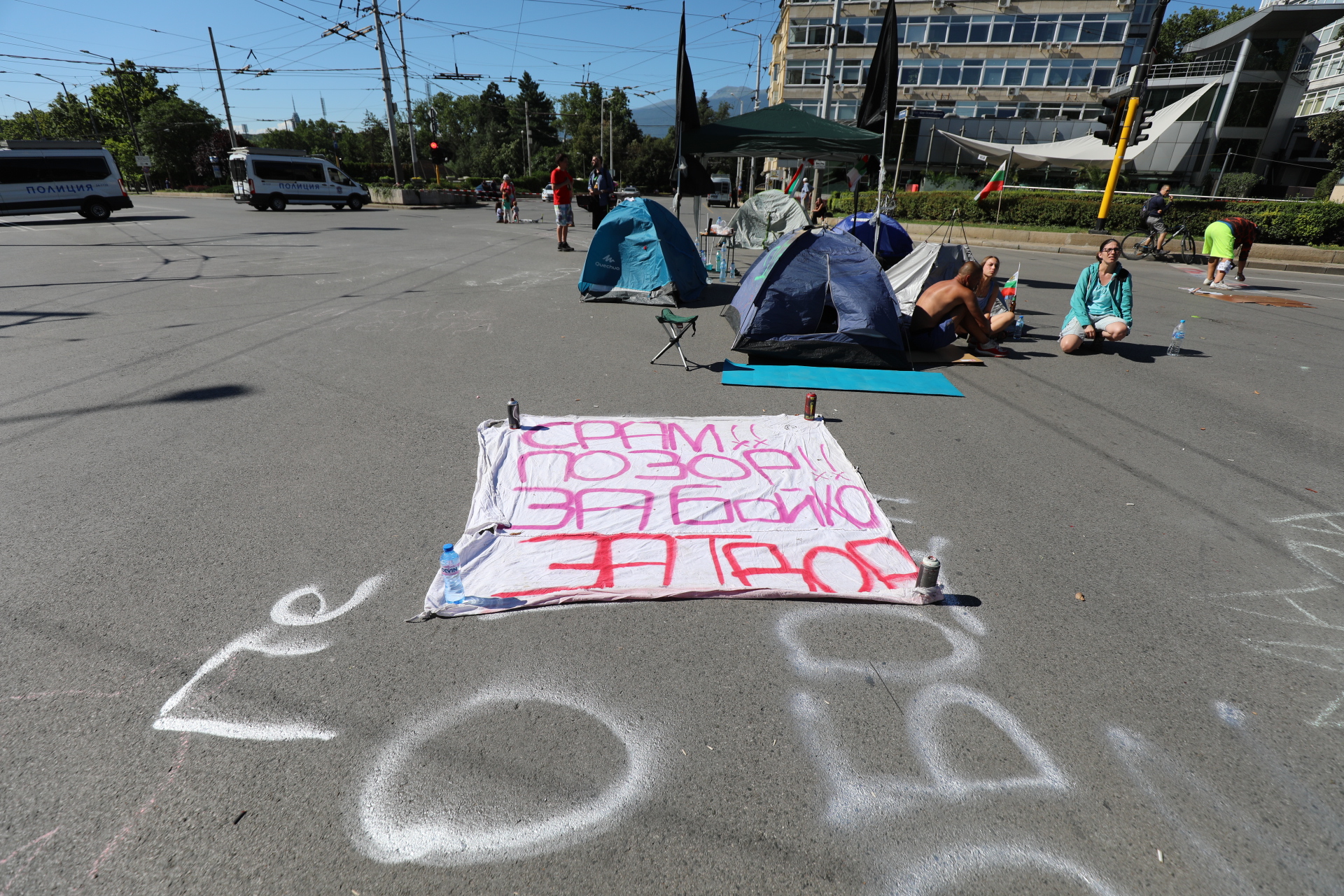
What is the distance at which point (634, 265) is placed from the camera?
1026 centimetres

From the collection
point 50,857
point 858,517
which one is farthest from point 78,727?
point 858,517

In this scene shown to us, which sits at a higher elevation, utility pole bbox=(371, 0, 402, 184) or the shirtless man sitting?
utility pole bbox=(371, 0, 402, 184)

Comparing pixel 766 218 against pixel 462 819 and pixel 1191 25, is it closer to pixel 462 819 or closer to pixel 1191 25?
pixel 462 819

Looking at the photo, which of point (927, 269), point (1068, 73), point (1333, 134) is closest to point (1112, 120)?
point (927, 269)

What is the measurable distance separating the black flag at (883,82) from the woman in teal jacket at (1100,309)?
3375 millimetres

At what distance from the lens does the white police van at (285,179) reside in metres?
27.1

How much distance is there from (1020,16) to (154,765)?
51.8 meters

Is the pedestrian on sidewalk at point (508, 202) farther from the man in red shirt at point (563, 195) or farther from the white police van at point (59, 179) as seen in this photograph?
the white police van at point (59, 179)

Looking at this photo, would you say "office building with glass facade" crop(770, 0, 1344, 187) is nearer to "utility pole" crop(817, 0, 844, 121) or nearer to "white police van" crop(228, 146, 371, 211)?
"utility pole" crop(817, 0, 844, 121)

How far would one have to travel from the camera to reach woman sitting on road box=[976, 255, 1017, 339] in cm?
789

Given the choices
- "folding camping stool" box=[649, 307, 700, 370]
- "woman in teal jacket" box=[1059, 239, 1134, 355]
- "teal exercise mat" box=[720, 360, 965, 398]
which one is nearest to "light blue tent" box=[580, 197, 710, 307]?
"folding camping stool" box=[649, 307, 700, 370]

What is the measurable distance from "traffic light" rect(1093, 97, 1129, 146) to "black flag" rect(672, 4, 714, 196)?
10244mm

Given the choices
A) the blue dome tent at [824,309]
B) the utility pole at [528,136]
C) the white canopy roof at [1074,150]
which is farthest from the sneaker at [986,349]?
the utility pole at [528,136]

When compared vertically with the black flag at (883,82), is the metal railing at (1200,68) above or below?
above
